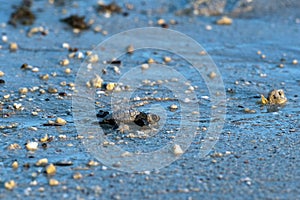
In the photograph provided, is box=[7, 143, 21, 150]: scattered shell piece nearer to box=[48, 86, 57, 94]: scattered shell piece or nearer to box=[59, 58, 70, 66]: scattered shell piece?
box=[48, 86, 57, 94]: scattered shell piece

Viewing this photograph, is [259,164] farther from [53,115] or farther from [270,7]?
[270,7]

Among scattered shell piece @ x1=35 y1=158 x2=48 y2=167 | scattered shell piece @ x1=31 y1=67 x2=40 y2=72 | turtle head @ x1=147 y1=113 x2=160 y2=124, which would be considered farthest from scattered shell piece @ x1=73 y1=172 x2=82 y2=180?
scattered shell piece @ x1=31 y1=67 x2=40 y2=72

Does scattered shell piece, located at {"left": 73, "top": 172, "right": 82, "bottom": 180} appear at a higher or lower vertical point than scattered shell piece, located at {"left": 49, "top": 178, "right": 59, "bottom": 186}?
higher

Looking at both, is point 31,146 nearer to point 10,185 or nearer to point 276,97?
point 10,185

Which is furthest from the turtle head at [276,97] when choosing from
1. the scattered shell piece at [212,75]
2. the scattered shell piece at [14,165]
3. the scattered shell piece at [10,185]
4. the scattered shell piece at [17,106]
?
the scattered shell piece at [10,185]

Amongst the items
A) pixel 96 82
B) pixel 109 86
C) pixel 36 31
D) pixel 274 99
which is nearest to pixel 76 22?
pixel 36 31

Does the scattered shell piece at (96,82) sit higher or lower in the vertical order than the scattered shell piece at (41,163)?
higher

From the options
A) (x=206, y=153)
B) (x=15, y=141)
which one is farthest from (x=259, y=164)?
(x=15, y=141)

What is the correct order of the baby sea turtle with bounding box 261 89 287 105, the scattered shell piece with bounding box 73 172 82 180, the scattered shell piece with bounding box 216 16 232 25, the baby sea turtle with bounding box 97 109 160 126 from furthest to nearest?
the scattered shell piece with bounding box 216 16 232 25, the baby sea turtle with bounding box 261 89 287 105, the baby sea turtle with bounding box 97 109 160 126, the scattered shell piece with bounding box 73 172 82 180

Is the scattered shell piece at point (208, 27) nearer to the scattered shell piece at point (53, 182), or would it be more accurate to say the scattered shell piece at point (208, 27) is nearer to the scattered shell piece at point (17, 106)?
the scattered shell piece at point (17, 106)
